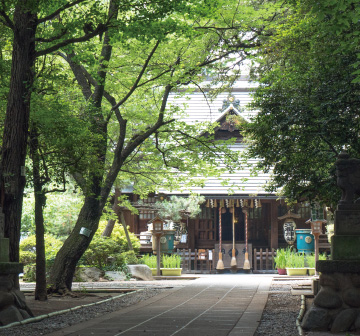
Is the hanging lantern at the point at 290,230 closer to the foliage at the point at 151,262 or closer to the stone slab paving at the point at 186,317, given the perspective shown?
the foliage at the point at 151,262

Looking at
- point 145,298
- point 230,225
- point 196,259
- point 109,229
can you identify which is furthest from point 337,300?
point 230,225

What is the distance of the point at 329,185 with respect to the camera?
12.4m

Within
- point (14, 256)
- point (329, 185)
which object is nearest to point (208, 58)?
point (329, 185)

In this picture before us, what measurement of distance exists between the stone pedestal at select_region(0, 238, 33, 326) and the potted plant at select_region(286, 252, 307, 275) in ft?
47.3

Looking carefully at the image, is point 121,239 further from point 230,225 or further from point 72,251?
point 72,251

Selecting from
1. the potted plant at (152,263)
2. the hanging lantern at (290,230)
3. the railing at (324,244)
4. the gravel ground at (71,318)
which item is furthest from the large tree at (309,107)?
the railing at (324,244)

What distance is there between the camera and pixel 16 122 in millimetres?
10562

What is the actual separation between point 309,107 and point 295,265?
12.0m

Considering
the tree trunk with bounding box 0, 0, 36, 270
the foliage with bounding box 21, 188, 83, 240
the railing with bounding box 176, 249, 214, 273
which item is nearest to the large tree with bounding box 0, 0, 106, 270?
the tree trunk with bounding box 0, 0, 36, 270

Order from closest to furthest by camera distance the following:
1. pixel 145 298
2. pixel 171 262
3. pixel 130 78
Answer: pixel 145 298 < pixel 130 78 < pixel 171 262

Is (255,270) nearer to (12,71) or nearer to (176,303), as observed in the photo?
(176,303)

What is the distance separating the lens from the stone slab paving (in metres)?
8.33

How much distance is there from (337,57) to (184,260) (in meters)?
15.8

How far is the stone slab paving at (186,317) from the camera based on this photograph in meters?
8.33
